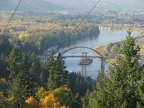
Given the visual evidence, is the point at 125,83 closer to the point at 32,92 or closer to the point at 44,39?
the point at 32,92

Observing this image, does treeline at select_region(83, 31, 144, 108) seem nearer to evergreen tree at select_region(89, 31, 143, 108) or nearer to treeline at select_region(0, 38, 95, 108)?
evergreen tree at select_region(89, 31, 143, 108)

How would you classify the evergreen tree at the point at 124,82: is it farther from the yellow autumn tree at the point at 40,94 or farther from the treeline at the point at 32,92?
the yellow autumn tree at the point at 40,94

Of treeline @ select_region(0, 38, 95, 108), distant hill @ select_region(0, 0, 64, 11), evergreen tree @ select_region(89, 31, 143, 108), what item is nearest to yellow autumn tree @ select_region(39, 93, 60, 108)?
treeline @ select_region(0, 38, 95, 108)

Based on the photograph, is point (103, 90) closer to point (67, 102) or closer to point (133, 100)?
point (133, 100)

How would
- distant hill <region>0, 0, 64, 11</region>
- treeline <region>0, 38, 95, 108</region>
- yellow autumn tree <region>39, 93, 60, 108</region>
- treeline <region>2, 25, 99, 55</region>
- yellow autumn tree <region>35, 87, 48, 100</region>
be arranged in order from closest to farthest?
yellow autumn tree <region>39, 93, 60, 108</region> < treeline <region>0, 38, 95, 108</region> < yellow autumn tree <region>35, 87, 48, 100</region> < treeline <region>2, 25, 99, 55</region> < distant hill <region>0, 0, 64, 11</region>

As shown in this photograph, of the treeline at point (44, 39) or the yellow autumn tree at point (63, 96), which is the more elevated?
the yellow autumn tree at point (63, 96)

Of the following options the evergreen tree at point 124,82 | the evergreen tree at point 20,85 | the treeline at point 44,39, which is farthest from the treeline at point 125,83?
the treeline at point 44,39

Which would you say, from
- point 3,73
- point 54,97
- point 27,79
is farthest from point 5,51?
point 54,97

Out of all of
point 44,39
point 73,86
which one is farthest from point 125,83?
point 44,39
